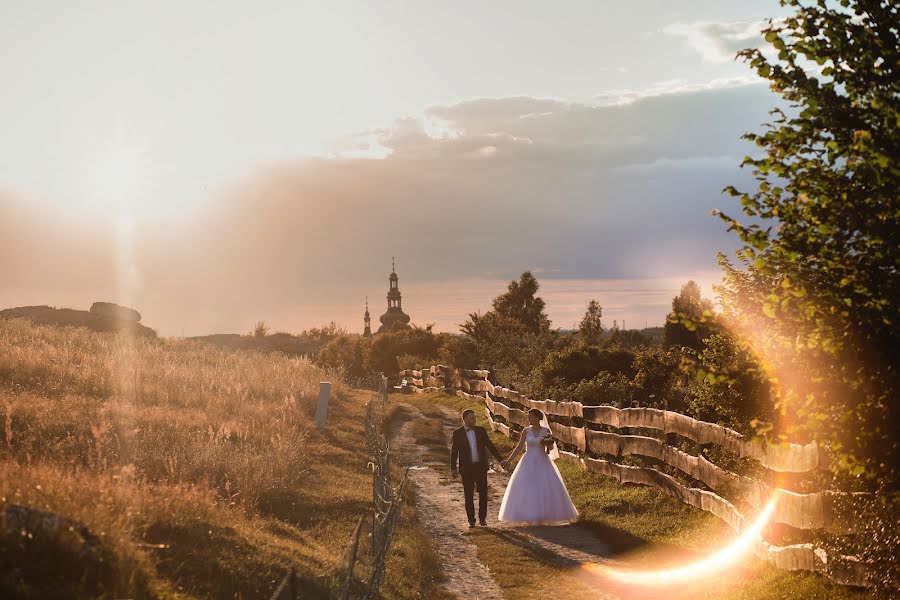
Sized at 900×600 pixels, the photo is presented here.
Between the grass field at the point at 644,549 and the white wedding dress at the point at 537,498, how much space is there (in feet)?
1.52

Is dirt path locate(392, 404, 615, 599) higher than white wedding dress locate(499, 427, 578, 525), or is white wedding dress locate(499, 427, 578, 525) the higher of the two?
white wedding dress locate(499, 427, 578, 525)

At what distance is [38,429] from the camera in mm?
14305

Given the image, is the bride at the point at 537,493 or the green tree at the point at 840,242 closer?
the green tree at the point at 840,242

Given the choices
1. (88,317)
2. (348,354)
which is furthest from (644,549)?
(348,354)

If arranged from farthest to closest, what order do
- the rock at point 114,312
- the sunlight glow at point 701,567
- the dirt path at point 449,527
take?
the rock at point 114,312, the dirt path at point 449,527, the sunlight glow at point 701,567

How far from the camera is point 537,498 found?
14.1 m

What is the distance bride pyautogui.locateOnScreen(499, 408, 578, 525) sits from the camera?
554 inches

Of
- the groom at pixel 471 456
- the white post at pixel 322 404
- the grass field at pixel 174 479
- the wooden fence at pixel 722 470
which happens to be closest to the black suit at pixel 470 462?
the groom at pixel 471 456

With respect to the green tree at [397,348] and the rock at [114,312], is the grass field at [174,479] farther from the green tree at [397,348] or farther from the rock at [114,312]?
the green tree at [397,348]

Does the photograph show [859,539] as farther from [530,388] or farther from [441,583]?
[530,388]

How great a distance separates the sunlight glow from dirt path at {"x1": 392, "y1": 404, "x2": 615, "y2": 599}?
2.39 feet

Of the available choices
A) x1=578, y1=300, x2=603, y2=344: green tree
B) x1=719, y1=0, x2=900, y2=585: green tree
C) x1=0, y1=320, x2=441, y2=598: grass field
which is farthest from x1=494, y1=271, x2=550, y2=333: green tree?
x1=719, y1=0, x2=900, y2=585: green tree

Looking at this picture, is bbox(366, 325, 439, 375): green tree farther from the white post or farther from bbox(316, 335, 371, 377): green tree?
the white post

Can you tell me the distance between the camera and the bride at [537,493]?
14062mm
